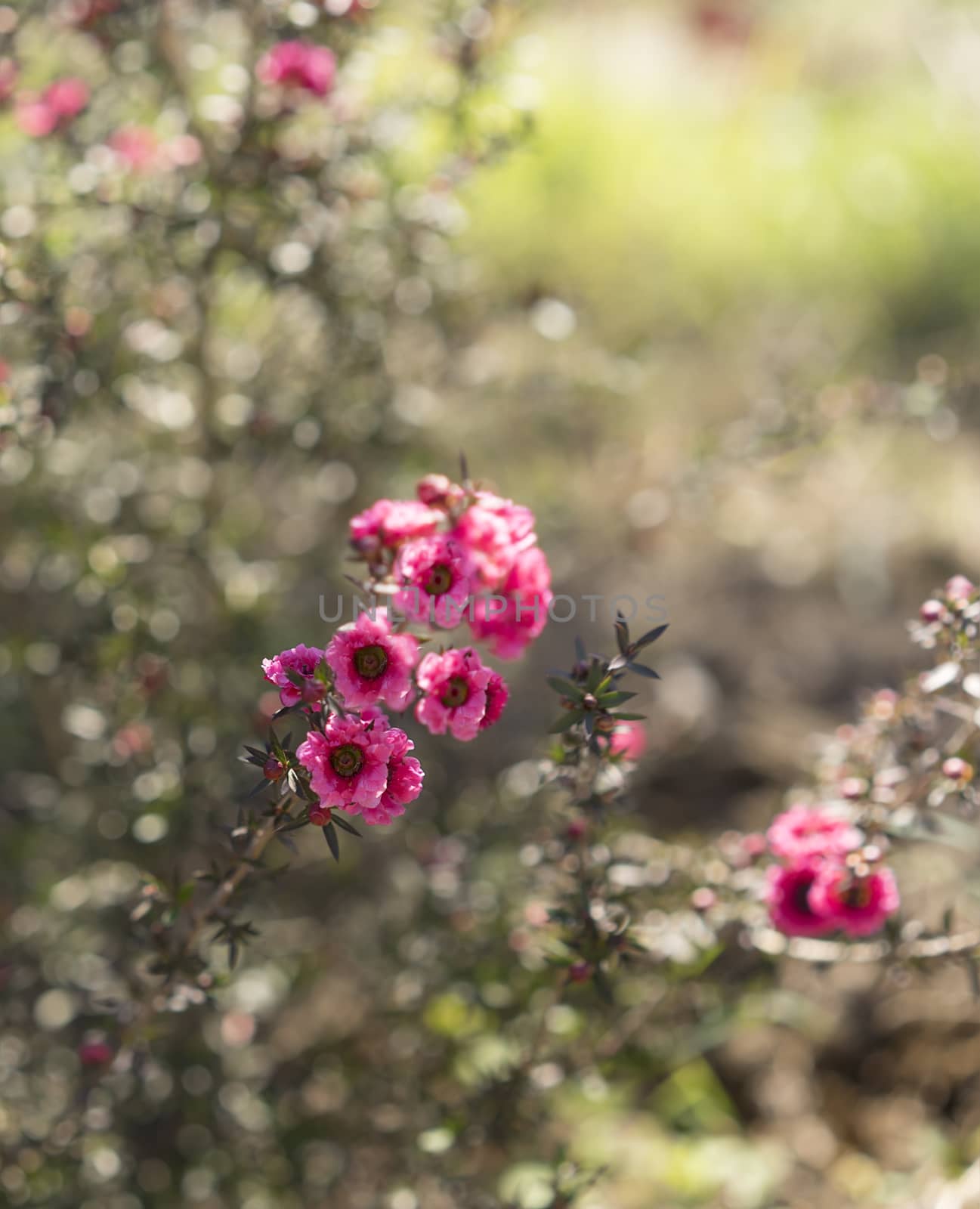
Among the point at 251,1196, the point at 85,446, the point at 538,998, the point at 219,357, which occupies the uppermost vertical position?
the point at 219,357

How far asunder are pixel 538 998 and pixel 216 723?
74 centimetres

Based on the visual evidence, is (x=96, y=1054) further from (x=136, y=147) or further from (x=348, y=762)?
(x=136, y=147)

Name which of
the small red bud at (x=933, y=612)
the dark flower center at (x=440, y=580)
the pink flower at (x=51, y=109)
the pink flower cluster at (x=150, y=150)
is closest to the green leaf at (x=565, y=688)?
the dark flower center at (x=440, y=580)

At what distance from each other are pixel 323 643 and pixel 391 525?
101 centimetres

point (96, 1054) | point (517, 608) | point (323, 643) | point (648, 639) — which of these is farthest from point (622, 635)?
point (323, 643)

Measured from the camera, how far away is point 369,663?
1.04 metres

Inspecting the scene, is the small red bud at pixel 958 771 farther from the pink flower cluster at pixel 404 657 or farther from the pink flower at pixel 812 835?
the pink flower cluster at pixel 404 657

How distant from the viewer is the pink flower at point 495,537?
1.17 m

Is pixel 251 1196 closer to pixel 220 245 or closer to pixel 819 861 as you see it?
pixel 819 861

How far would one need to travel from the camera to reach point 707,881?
1604 mm

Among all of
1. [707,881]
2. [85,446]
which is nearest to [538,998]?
[707,881]

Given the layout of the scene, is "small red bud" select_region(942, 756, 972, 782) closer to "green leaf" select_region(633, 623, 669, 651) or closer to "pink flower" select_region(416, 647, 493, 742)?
"green leaf" select_region(633, 623, 669, 651)

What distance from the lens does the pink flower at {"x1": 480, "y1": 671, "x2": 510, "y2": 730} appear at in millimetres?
1084

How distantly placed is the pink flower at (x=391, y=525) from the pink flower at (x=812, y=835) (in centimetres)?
63
